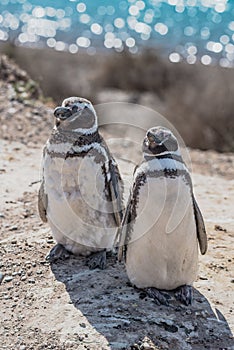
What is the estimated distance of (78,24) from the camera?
32.2m

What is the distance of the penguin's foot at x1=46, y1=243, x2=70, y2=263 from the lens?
490cm

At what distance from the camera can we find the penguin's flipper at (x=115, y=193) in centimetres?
474

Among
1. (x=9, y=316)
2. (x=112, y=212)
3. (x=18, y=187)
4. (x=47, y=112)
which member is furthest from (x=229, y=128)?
(x=9, y=316)

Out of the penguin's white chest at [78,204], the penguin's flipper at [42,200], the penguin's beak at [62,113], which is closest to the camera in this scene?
the penguin's beak at [62,113]

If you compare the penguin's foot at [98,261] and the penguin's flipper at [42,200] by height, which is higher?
the penguin's flipper at [42,200]

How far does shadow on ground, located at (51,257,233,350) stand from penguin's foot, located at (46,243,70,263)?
10.2 inches

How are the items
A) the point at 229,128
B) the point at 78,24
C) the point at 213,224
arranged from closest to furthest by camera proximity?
1. the point at 213,224
2. the point at 229,128
3. the point at 78,24

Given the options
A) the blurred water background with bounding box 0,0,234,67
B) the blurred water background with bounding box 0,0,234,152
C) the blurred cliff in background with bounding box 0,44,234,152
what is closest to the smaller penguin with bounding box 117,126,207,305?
the blurred water background with bounding box 0,0,234,152

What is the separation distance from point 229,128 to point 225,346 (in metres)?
8.61

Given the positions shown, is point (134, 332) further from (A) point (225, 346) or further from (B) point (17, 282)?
(B) point (17, 282)

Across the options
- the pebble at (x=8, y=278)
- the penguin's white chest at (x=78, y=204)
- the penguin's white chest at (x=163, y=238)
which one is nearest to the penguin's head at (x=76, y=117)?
the penguin's white chest at (x=78, y=204)

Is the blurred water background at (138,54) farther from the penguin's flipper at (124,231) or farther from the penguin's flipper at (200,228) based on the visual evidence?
the penguin's flipper at (200,228)

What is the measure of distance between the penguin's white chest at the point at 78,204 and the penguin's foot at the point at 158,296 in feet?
2.07

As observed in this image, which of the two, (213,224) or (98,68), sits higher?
(213,224)
